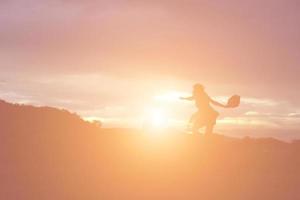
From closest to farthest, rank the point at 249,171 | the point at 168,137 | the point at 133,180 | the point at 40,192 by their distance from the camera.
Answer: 1. the point at 40,192
2. the point at 133,180
3. the point at 249,171
4. the point at 168,137

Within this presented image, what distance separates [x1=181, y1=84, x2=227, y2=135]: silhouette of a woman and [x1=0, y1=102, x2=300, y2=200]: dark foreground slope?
0.59 metres

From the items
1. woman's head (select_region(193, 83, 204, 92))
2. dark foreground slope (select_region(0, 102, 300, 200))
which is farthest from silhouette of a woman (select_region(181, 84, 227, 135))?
dark foreground slope (select_region(0, 102, 300, 200))

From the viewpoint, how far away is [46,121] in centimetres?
2561

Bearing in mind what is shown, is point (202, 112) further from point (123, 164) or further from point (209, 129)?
point (123, 164)

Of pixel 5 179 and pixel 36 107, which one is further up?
pixel 36 107

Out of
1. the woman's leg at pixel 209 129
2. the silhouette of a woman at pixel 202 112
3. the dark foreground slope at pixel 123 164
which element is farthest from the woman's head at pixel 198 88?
the dark foreground slope at pixel 123 164

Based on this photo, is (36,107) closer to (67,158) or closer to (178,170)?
(67,158)

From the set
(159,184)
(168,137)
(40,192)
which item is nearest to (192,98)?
(168,137)

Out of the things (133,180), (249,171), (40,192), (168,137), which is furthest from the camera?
(168,137)

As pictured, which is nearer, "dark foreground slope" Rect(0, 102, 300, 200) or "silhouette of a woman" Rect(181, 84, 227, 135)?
"dark foreground slope" Rect(0, 102, 300, 200)

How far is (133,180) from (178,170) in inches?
71.2

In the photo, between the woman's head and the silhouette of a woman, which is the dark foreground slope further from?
the woman's head

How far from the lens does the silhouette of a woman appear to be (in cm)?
2616

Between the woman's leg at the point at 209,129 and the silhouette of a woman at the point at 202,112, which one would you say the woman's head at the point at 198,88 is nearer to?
the silhouette of a woman at the point at 202,112
